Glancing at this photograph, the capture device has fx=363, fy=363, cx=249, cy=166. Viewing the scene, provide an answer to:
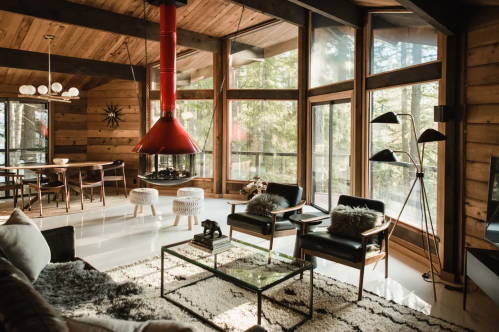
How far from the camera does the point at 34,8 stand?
4.68 metres

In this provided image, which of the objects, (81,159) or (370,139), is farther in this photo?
(81,159)

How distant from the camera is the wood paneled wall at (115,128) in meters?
8.63

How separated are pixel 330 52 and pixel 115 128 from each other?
5.44 m

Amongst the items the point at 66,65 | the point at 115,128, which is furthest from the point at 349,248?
the point at 115,128

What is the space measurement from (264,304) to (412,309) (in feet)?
3.71

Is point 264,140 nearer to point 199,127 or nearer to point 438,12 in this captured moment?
point 199,127

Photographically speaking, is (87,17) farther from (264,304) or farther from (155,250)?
(264,304)

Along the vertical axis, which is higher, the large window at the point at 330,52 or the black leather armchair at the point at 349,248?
the large window at the point at 330,52

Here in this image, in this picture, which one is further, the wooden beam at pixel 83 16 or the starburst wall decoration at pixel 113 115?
the starburst wall decoration at pixel 113 115

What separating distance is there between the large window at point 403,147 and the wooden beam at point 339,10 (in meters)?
1.02

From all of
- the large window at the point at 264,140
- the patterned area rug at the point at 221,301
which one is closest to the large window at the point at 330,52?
the large window at the point at 264,140

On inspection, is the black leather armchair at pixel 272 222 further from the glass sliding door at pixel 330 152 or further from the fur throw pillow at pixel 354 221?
the glass sliding door at pixel 330 152

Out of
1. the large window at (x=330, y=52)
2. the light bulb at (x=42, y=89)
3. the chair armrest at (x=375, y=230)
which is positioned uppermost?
the large window at (x=330, y=52)

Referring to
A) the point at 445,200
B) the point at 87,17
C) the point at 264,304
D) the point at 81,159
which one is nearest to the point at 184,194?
the point at 87,17
